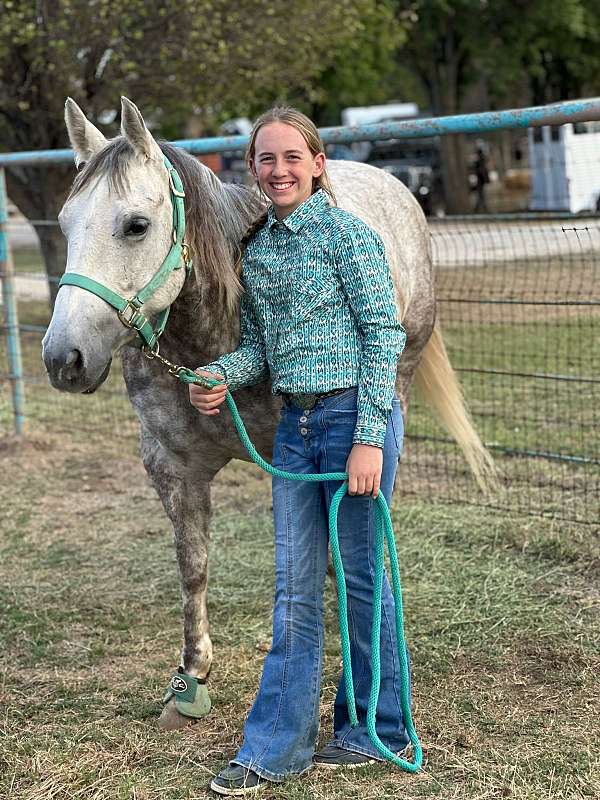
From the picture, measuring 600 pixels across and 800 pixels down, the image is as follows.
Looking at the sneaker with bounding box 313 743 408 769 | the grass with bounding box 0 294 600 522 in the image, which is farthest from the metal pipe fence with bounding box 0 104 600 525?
the sneaker with bounding box 313 743 408 769

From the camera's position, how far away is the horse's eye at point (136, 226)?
2355mm

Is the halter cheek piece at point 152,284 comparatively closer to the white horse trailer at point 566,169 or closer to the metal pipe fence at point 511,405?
the metal pipe fence at point 511,405

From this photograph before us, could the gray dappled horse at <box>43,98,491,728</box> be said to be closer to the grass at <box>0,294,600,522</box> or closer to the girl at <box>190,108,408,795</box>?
the girl at <box>190,108,408,795</box>

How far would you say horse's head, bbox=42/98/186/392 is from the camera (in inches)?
89.1

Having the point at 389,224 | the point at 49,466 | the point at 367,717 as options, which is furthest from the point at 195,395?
the point at 49,466

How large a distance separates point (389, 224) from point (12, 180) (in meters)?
7.46

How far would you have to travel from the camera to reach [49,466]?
5.94 metres

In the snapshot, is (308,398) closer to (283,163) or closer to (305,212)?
(305,212)

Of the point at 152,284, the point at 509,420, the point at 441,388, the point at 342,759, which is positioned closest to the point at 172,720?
the point at 342,759

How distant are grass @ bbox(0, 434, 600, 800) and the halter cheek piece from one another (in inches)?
45.9

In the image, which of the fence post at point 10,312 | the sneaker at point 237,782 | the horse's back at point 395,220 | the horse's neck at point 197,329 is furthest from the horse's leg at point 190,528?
the fence post at point 10,312

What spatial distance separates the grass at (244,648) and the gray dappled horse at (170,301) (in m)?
0.27

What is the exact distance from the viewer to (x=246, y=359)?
2576mm

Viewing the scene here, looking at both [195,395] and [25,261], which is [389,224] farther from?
[25,261]
